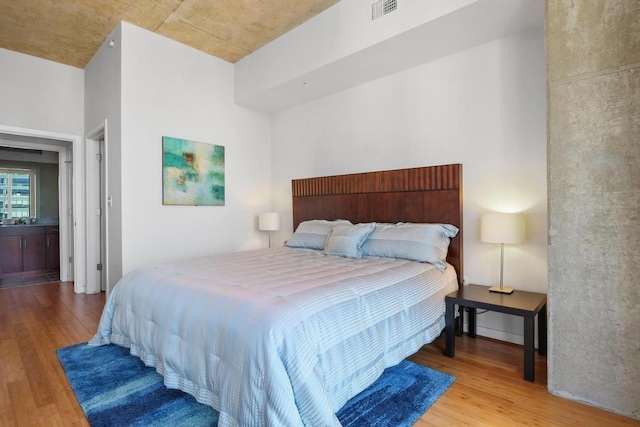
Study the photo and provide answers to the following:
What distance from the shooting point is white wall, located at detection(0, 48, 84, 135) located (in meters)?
3.96

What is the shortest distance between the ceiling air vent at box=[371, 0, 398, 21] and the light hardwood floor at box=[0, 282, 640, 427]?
283 cm

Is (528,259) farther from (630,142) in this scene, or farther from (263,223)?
(263,223)

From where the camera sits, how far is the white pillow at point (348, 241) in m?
3.10

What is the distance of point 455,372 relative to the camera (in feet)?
7.54

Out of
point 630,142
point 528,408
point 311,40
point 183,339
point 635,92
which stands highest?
point 311,40

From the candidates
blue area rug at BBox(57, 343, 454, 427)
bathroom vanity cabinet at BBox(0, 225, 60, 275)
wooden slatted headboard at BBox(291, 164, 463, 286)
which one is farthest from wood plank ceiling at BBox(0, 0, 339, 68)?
bathroom vanity cabinet at BBox(0, 225, 60, 275)

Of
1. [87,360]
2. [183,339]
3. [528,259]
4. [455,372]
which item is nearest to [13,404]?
[87,360]

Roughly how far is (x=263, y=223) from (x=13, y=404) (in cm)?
296

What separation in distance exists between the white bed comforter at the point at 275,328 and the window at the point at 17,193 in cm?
611

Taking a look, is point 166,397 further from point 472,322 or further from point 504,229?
point 504,229

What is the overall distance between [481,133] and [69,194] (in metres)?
5.89

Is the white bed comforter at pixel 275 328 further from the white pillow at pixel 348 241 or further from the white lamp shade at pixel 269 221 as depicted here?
the white lamp shade at pixel 269 221

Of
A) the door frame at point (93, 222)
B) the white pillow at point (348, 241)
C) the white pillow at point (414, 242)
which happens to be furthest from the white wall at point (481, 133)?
the door frame at point (93, 222)

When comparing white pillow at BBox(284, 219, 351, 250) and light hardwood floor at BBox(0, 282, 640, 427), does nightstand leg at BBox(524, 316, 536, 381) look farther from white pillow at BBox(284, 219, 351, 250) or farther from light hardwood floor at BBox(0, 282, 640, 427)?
white pillow at BBox(284, 219, 351, 250)
